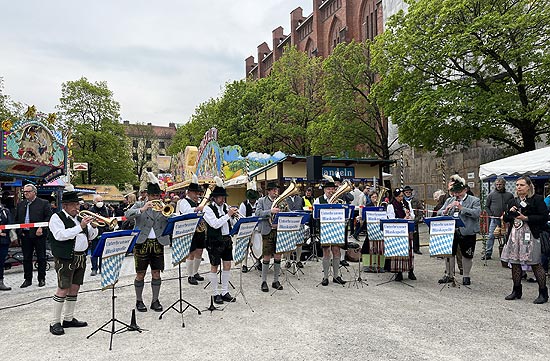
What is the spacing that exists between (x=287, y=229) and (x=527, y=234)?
12.5 feet

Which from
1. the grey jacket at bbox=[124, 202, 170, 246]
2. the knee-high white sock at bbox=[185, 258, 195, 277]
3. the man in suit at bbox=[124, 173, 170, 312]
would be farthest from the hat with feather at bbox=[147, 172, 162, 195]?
the knee-high white sock at bbox=[185, 258, 195, 277]

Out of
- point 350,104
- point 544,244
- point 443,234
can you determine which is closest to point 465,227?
point 443,234

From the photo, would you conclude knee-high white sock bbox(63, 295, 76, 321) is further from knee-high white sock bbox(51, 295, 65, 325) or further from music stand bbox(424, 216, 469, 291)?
music stand bbox(424, 216, 469, 291)

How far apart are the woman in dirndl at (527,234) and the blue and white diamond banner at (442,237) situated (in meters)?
0.93

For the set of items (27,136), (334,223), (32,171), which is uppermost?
(27,136)

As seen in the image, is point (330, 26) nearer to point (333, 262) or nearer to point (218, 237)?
point (333, 262)

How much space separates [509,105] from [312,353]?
13108mm

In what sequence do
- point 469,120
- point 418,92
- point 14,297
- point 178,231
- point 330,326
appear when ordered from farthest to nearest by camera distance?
point 418,92 < point 469,120 < point 14,297 < point 178,231 < point 330,326

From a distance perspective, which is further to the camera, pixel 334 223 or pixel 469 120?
pixel 469 120

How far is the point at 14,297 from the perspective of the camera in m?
7.29

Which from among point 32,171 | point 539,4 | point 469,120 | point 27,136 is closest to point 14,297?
point 27,136

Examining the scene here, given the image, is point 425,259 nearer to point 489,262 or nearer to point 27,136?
point 489,262

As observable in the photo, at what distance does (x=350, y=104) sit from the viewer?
2423cm

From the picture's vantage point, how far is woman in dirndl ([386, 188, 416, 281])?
307 inches
